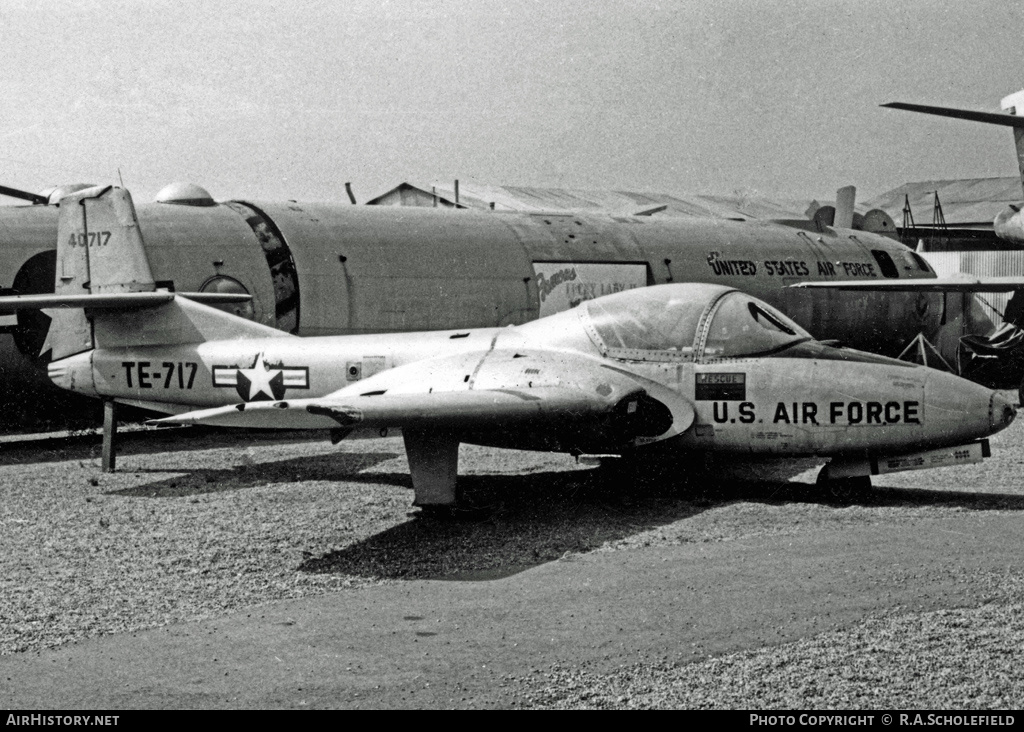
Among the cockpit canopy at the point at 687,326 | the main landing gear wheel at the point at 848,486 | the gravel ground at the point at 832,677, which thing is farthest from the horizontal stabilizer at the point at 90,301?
the gravel ground at the point at 832,677

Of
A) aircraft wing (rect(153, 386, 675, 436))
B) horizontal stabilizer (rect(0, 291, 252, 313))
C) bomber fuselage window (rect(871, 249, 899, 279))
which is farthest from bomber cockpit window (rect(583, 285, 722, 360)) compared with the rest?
bomber fuselage window (rect(871, 249, 899, 279))

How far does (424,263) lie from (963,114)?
28.6ft

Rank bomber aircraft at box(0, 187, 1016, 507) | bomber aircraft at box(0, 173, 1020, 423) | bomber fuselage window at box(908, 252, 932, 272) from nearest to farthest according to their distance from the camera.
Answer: bomber aircraft at box(0, 187, 1016, 507) → bomber aircraft at box(0, 173, 1020, 423) → bomber fuselage window at box(908, 252, 932, 272)

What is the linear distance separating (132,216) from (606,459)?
6255 mm

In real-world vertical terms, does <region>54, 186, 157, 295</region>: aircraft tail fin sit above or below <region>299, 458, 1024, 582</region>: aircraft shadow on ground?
above

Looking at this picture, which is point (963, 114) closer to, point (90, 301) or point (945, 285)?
point (945, 285)

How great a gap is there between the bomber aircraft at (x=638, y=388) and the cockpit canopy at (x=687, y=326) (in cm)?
1

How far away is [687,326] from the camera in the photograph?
11656mm

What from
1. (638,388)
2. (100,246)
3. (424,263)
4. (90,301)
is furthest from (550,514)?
(424,263)

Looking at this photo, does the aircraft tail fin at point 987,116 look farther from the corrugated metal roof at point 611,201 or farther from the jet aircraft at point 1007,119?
the corrugated metal roof at point 611,201

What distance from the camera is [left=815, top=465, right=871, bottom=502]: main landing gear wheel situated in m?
11.4

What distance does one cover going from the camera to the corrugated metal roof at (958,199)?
69.2 meters

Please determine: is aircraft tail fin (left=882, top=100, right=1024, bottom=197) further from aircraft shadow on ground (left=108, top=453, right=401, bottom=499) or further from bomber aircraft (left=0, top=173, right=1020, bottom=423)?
aircraft shadow on ground (left=108, top=453, right=401, bottom=499)

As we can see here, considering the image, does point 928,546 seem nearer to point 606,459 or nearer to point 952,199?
point 606,459
